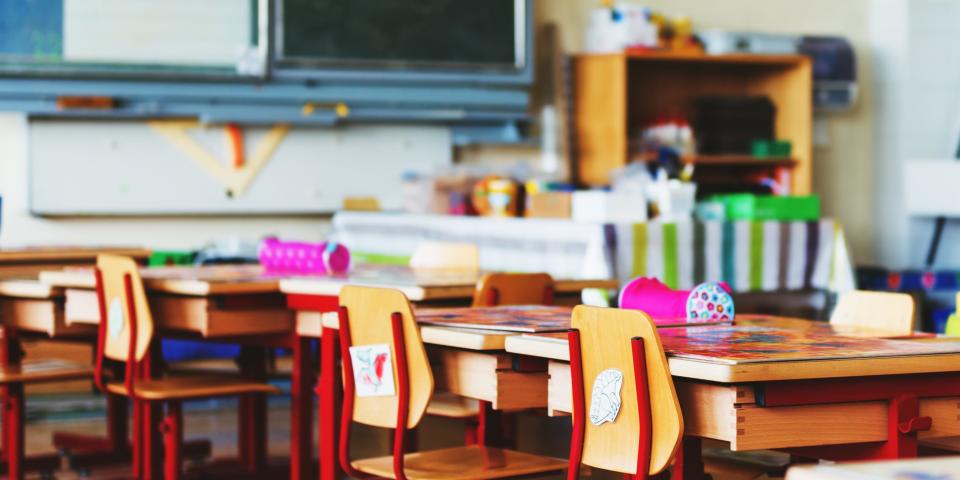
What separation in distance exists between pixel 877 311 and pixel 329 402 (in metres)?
1.32

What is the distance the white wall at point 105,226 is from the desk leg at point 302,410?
266cm

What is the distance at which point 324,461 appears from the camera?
3285 millimetres

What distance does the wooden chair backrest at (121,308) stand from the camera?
155 inches

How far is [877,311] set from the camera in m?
3.07

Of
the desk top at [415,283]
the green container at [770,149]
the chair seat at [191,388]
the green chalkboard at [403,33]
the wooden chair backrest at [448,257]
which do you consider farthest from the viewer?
the green container at [770,149]

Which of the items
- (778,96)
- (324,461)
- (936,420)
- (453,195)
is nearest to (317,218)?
(453,195)

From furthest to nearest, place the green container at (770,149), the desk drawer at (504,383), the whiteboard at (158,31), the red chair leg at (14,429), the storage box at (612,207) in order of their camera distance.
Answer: the green container at (770,149), the whiteboard at (158,31), the storage box at (612,207), the red chair leg at (14,429), the desk drawer at (504,383)

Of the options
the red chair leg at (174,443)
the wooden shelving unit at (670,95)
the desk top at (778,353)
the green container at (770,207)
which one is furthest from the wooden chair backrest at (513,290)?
the wooden shelving unit at (670,95)

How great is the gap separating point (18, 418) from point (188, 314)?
0.69 m

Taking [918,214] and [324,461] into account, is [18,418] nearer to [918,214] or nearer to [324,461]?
[324,461]

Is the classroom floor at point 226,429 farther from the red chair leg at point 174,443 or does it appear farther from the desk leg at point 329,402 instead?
the desk leg at point 329,402

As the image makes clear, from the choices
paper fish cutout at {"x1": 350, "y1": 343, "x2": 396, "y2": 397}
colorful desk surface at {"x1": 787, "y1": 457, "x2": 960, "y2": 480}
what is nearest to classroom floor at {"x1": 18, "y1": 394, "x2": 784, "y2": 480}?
paper fish cutout at {"x1": 350, "y1": 343, "x2": 396, "y2": 397}

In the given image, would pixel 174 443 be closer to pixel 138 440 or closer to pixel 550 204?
pixel 138 440

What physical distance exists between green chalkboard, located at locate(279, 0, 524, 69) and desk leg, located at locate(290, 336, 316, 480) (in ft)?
8.88
